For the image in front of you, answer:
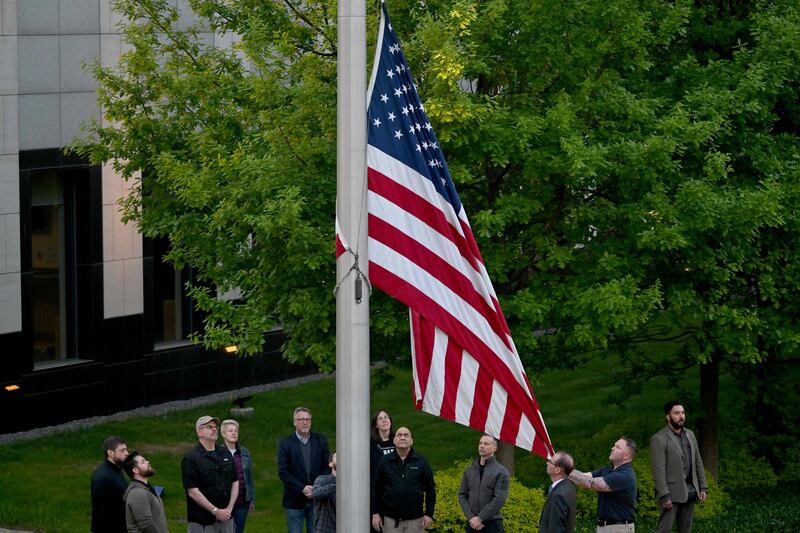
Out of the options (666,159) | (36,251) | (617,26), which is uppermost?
(617,26)

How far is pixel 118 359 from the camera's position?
85.0ft

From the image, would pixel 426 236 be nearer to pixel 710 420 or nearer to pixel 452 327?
pixel 452 327

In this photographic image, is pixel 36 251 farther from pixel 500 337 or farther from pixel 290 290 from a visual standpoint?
pixel 500 337

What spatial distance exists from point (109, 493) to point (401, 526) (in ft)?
9.97

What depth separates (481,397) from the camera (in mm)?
9250

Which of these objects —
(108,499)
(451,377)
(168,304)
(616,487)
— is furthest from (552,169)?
(168,304)

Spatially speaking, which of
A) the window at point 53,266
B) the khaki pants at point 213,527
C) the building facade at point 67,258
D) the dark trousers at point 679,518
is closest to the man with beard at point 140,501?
the khaki pants at point 213,527

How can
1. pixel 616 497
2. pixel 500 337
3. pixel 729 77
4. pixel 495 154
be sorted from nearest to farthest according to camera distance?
pixel 500 337
pixel 616 497
pixel 495 154
pixel 729 77

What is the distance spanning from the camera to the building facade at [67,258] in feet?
77.1

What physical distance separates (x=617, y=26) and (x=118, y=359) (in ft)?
44.7

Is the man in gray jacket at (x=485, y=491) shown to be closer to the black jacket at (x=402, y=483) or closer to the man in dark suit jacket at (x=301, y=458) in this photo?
the black jacket at (x=402, y=483)

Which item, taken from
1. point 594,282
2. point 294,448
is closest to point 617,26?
point 594,282

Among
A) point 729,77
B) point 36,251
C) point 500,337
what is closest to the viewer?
point 500,337

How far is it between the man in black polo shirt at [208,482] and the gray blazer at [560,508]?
3.31 m
